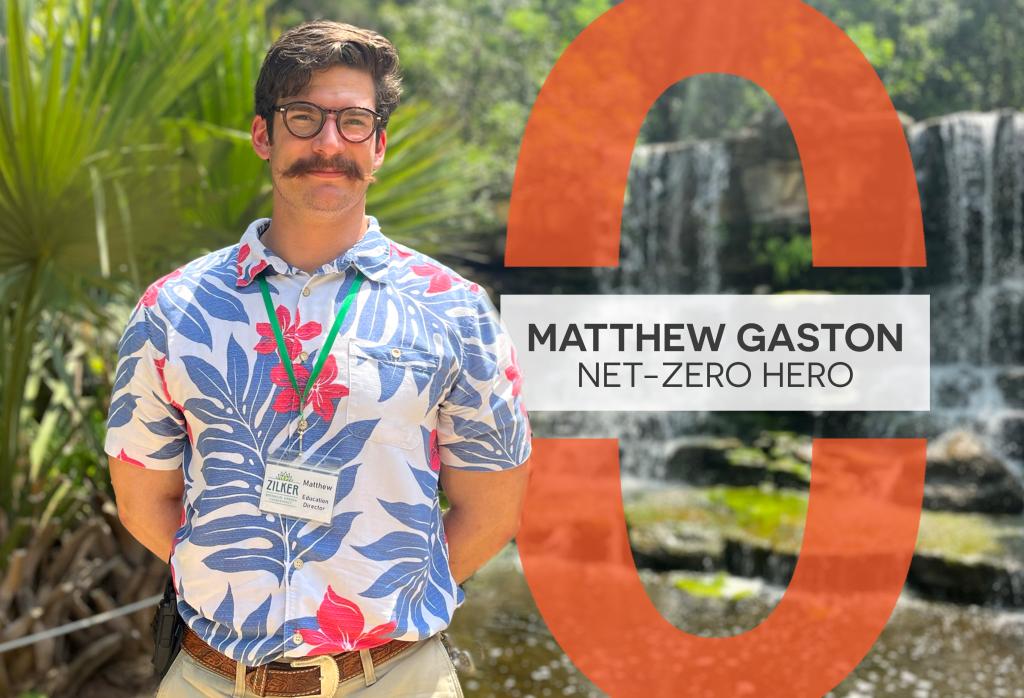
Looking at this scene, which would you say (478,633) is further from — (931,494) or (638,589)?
(931,494)

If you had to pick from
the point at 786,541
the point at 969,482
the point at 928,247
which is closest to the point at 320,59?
the point at 786,541

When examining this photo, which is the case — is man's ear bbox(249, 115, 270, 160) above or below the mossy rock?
above

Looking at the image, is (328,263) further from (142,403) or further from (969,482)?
(969,482)

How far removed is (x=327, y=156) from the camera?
1626mm

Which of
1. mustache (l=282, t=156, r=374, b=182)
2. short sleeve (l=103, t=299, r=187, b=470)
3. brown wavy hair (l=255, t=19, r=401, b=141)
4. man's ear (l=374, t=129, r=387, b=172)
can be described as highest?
brown wavy hair (l=255, t=19, r=401, b=141)

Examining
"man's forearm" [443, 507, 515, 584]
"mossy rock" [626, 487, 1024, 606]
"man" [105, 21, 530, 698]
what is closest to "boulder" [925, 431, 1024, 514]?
"mossy rock" [626, 487, 1024, 606]

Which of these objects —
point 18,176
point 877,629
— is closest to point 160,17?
point 18,176

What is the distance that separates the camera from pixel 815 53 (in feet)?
10.5

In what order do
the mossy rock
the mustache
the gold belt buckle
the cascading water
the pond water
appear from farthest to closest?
1. the cascading water
2. the mossy rock
3. the pond water
4. the mustache
5. the gold belt buckle

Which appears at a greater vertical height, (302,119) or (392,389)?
(302,119)

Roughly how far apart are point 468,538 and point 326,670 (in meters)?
0.32

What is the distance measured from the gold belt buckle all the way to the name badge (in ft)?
0.62

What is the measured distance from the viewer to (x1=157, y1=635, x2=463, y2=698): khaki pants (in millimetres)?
1561

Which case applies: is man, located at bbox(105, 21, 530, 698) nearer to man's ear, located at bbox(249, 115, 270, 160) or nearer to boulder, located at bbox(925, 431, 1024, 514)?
man's ear, located at bbox(249, 115, 270, 160)
